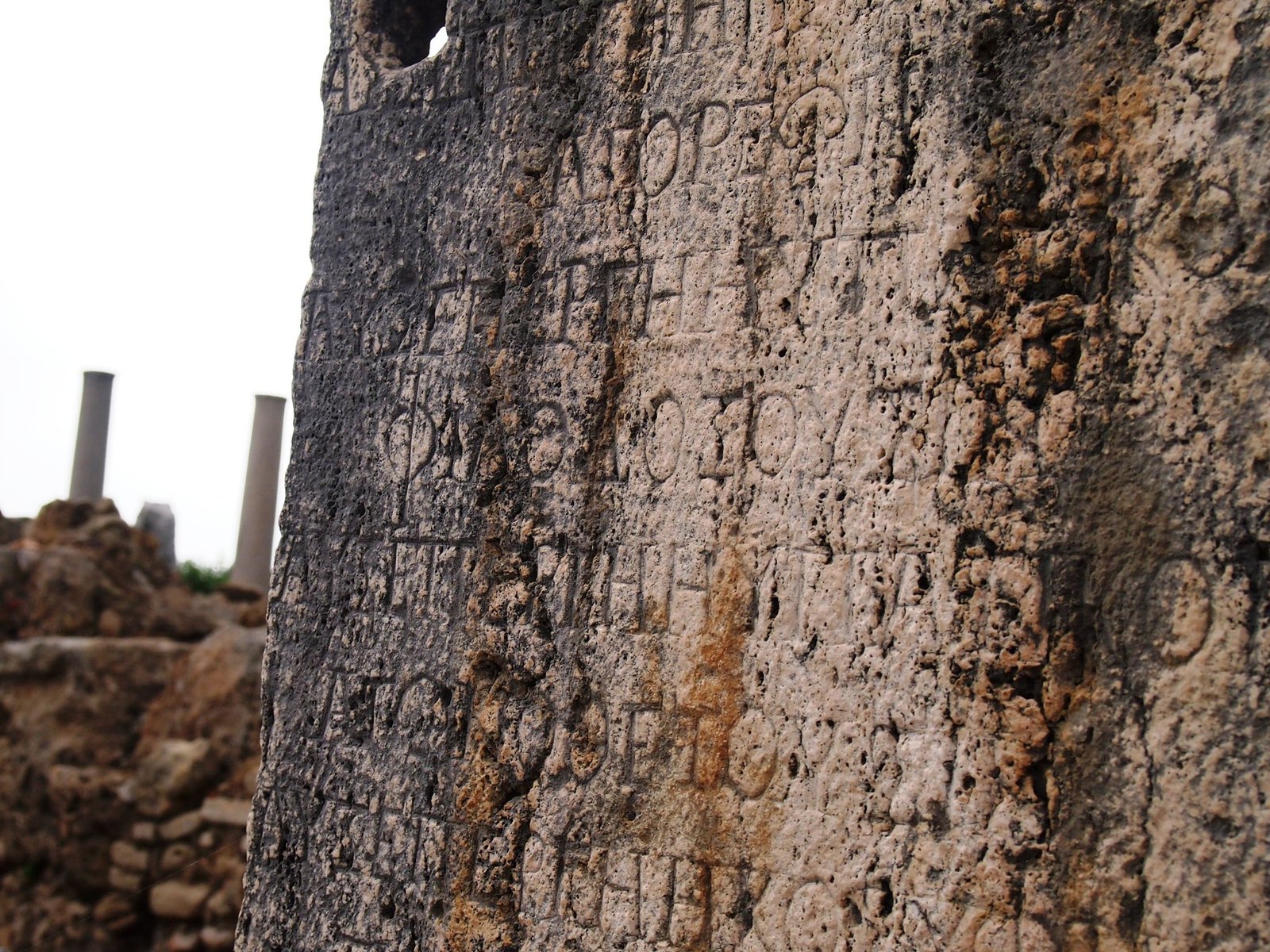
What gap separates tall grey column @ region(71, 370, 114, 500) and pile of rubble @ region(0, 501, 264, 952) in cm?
472

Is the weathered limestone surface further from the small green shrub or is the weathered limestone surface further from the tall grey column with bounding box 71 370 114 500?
the tall grey column with bounding box 71 370 114 500

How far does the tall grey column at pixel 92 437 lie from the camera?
1190 cm

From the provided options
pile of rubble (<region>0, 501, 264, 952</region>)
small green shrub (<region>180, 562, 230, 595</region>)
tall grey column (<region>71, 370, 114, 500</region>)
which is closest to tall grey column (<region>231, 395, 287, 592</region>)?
small green shrub (<region>180, 562, 230, 595</region>)

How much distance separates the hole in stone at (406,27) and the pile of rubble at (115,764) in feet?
15.5

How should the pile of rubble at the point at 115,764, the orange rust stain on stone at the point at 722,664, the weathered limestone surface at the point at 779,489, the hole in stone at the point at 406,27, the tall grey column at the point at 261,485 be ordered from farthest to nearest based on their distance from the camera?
the tall grey column at the point at 261,485 < the pile of rubble at the point at 115,764 < the hole in stone at the point at 406,27 < the orange rust stain on stone at the point at 722,664 < the weathered limestone surface at the point at 779,489

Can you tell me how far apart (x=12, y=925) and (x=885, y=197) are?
256 inches

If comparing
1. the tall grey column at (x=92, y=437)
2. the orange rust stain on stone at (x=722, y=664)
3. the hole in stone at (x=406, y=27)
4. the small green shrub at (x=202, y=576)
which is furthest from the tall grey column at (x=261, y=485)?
the orange rust stain on stone at (x=722, y=664)

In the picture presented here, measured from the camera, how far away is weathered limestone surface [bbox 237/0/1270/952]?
151cm

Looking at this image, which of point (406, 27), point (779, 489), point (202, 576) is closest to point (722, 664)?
point (779, 489)

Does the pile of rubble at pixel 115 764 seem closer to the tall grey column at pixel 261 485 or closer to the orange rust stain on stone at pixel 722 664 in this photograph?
the tall grey column at pixel 261 485

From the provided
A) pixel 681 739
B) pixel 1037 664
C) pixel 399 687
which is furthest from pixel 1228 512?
pixel 399 687

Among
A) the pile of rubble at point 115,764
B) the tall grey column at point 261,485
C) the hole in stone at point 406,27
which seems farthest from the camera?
the tall grey column at point 261,485

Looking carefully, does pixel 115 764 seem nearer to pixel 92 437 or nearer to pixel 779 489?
pixel 779 489

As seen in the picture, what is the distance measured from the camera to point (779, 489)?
1867 mm
